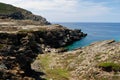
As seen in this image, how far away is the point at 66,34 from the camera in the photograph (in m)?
179

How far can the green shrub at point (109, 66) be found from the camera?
220 feet

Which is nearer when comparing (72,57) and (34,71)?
(34,71)

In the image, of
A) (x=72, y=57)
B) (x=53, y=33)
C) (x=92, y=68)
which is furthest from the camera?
(x=53, y=33)

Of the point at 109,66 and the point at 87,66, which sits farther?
the point at 87,66

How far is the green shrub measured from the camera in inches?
2642

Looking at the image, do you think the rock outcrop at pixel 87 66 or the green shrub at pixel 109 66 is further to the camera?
the green shrub at pixel 109 66

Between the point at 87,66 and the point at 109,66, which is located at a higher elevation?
the point at 109,66

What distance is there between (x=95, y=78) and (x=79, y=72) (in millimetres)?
5810

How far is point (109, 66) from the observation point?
68.6m

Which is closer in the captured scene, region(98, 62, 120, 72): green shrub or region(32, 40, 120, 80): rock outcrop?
region(32, 40, 120, 80): rock outcrop

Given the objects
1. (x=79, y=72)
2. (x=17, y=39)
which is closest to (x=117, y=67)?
(x=79, y=72)

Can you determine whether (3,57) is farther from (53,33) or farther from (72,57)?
(53,33)

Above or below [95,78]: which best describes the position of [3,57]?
above

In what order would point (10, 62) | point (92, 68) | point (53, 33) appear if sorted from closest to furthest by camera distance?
point (10, 62) < point (92, 68) < point (53, 33)
